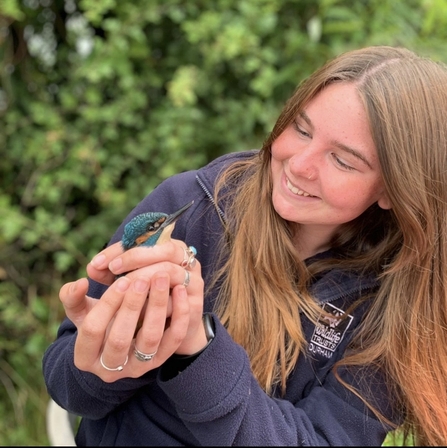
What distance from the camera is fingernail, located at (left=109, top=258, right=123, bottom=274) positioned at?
140cm

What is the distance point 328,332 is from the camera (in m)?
2.05

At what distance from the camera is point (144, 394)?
1.91 m

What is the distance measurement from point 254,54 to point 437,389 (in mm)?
2314

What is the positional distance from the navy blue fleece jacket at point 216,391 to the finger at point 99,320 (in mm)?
221

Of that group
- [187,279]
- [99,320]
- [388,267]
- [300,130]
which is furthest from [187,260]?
[388,267]

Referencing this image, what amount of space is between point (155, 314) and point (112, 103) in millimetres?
2482

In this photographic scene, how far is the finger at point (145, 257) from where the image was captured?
1362 mm

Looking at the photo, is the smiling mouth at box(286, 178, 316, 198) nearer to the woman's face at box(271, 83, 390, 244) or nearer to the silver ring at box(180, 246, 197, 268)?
the woman's face at box(271, 83, 390, 244)

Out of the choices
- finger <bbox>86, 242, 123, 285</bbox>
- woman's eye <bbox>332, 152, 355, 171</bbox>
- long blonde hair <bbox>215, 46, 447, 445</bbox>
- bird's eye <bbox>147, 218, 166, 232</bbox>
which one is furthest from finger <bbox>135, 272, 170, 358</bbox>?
woman's eye <bbox>332, 152, 355, 171</bbox>

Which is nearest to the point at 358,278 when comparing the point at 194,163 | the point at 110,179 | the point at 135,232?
the point at 135,232

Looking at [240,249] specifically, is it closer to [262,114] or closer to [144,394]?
[144,394]

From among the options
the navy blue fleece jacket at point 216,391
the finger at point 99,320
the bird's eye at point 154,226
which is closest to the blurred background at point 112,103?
the navy blue fleece jacket at point 216,391

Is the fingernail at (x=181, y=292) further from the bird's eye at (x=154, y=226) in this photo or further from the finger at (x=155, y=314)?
the bird's eye at (x=154, y=226)

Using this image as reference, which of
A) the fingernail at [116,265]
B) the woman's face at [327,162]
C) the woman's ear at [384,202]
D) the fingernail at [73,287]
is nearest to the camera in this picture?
the fingernail at [116,265]
